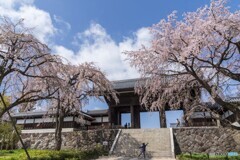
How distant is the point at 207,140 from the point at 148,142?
445 cm

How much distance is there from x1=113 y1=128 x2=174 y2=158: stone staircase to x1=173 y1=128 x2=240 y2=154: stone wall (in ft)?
3.47

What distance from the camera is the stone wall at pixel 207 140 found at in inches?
626

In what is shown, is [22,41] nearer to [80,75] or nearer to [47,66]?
[47,66]

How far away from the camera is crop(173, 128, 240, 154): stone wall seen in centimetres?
1589

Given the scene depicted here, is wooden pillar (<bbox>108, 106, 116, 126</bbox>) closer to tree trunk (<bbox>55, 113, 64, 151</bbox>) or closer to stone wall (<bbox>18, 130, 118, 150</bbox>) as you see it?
stone wall (<bbox>18, 130, 118, 150</bbox>)

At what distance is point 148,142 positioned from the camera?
1662 centimetres

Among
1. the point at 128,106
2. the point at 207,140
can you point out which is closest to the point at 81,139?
the point at 128,106

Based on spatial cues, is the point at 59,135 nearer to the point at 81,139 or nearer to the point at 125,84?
the point at 81,139

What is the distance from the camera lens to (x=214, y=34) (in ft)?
22.2

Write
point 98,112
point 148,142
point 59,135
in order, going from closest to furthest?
point 59,135 < point 148,142 < point 98,112

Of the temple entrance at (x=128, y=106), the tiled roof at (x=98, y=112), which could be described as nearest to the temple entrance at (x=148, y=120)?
the temple entrance at (x=128, y=106)

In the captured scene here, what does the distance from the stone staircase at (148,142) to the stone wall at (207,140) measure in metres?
1.06

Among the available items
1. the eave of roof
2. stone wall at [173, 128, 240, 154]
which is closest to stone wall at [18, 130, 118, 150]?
the eave of roof

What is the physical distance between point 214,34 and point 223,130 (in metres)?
12.1
